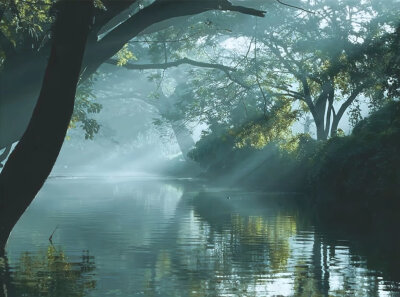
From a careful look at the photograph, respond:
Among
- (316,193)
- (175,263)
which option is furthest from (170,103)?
(175,263)

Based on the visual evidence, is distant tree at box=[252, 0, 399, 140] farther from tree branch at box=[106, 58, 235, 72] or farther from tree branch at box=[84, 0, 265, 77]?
Answer: tree branch at box=[84, 0, 265, 77]

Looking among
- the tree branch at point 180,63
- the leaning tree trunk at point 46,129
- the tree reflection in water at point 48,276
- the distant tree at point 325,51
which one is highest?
the distant tree at point 325,51

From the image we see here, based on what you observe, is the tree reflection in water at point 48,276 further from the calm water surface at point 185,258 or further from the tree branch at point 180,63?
the tree branch at point 180,63

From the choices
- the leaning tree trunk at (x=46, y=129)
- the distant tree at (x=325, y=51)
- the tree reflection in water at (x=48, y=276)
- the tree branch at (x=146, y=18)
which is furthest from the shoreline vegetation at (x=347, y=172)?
the leaning tree trunk at (x=46, y=129)

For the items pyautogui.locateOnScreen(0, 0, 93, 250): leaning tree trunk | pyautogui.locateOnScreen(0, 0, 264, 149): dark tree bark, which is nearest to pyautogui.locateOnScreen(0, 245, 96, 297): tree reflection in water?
pyautogui.locateOnScreen(0, 0, 93, 250): leaning tree trunk

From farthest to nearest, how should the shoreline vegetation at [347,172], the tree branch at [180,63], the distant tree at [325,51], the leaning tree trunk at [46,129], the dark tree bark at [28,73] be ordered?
the distant tree at [325,51] → the shoreline vegetation at [347,172] → the tree branch at [180,63] → the dark tree bark at [28,73] → the leaning tree trunk at [46,129]

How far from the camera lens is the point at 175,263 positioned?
45.9 feet

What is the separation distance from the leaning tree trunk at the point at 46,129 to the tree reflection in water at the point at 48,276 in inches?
42.1

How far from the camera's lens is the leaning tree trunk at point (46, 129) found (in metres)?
10.1

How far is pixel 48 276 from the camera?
1226 centimetres

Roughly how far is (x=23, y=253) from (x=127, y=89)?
268 feet

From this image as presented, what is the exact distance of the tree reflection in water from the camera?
10695 mm

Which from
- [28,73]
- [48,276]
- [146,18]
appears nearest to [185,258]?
[48,276]

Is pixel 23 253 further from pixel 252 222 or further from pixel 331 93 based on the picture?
pixel 331 93
